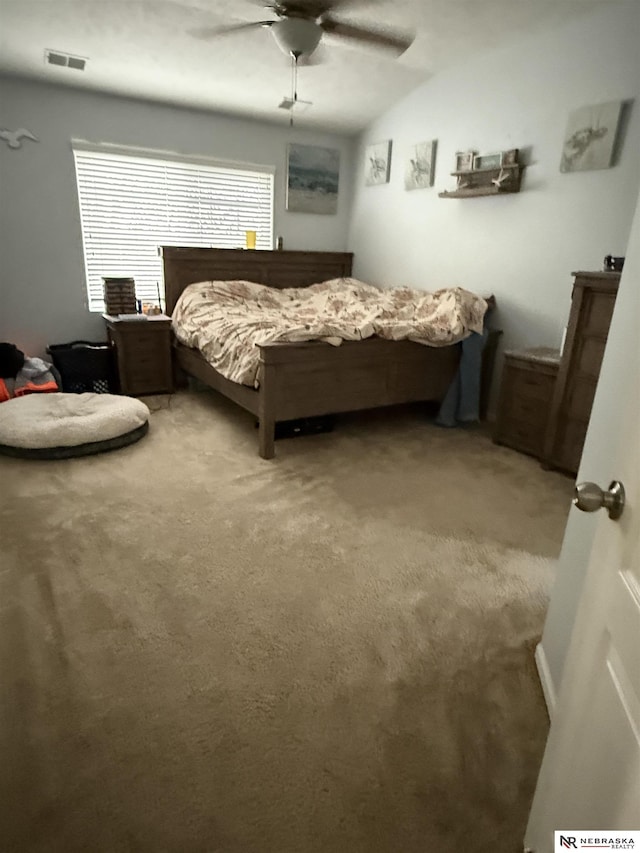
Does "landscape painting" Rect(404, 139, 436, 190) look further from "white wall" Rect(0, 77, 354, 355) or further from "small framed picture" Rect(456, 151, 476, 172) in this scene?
"white wall" Rect(0, 77, 354, 355)

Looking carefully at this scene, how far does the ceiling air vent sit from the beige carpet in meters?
2.59

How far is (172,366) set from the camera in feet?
13.5

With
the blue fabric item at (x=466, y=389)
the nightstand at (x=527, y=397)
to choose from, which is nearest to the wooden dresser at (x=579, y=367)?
the nightstand at (x=527, y=397)

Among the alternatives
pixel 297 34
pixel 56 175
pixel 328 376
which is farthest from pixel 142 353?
pixel 297 34

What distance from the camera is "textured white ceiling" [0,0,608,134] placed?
2803mm

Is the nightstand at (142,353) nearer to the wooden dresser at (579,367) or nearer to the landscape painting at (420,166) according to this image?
the landscape painting at (420,166)

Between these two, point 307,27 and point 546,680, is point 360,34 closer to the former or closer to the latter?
point 307,27

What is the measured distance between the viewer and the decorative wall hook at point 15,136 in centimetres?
362

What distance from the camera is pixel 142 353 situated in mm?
3932

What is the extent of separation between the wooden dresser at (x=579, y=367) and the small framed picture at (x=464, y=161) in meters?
1.46

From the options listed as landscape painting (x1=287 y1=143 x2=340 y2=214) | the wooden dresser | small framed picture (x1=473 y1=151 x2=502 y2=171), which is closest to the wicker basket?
landscape painting (x1=287 y1=143 x2=340 y2=214)

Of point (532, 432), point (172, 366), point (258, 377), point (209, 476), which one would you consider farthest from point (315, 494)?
point (172, 366)

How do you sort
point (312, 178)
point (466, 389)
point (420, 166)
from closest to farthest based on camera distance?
point (466, 389) → point (420, 166) → point (312, 178)

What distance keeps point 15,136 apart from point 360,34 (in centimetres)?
256
